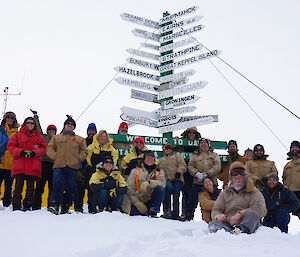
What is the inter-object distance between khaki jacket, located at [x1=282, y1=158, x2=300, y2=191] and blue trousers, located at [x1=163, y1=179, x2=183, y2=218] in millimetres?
2244

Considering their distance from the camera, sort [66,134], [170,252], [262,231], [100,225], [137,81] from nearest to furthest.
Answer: [170,252], [262,231], [100,225], [66,134], [137,81]

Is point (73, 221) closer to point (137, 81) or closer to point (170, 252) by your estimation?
point (170, 252)

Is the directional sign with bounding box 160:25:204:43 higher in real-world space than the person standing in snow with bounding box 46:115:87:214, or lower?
higher

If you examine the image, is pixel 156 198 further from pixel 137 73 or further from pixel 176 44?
pixel 176 44

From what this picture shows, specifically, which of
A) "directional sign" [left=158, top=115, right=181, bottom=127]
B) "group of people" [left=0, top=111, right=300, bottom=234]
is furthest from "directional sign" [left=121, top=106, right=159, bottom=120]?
"group of people" [left=0, top=111, right=300, bottom=234]

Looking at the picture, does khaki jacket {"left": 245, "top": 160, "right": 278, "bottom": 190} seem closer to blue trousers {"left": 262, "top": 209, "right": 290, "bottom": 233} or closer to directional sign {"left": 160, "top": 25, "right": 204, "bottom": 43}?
blue trousers {"left": 262, "top": 209, "right": 290, "bottom": 233}

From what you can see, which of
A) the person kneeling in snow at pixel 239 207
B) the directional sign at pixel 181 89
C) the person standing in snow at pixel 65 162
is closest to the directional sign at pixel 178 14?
the directional sign at pixel 181 89

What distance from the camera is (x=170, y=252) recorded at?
3.64 meters

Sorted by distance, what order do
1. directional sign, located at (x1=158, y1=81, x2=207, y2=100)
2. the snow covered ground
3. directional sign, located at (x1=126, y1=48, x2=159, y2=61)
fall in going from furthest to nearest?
directional sign, located at (x1=126, y1=48, x2=159, y2=61)
directional sign, located at (x1=158, y1=81, x2=207, y2=100)
the snow covered ground

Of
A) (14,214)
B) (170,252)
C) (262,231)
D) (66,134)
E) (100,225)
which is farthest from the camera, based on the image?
(66,134)

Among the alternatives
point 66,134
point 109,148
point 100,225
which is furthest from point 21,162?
point 100,225

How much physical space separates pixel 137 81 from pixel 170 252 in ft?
22.7

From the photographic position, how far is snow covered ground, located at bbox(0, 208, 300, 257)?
370 centimetres

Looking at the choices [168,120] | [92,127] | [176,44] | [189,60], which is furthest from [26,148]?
[176,44]
